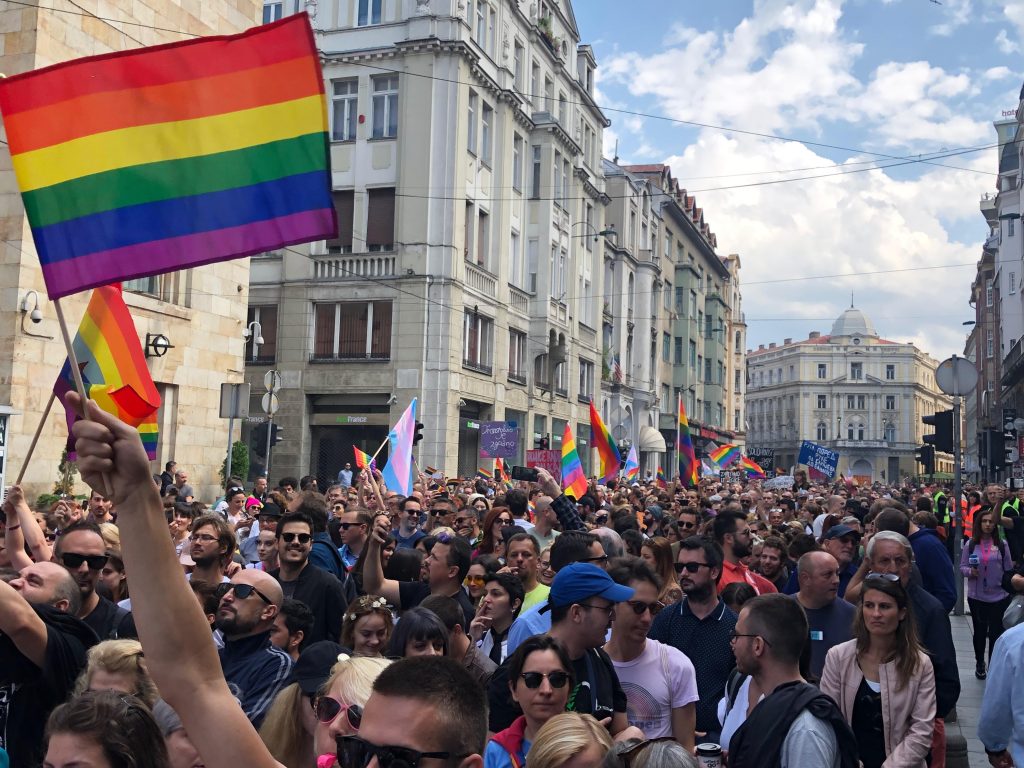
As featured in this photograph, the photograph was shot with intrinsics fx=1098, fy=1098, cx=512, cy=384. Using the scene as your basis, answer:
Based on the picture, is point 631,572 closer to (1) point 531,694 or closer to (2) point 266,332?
(1) point 531,694

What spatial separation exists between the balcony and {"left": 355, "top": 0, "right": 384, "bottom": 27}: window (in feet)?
23.0

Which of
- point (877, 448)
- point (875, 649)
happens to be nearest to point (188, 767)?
point (875, 649)

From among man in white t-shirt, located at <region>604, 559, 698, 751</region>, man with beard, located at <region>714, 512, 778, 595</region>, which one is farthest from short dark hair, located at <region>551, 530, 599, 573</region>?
man with beard, located at <region>714, 512, 778, 595</region>

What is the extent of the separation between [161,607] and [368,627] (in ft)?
10.5

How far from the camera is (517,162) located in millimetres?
38094

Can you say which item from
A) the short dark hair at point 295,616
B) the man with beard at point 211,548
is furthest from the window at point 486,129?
the short dark hair at point 295,616

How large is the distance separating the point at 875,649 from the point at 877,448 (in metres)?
146

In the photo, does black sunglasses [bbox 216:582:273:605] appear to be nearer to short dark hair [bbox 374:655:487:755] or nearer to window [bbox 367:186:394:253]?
short dark hair [bbox 374:655:487:755]

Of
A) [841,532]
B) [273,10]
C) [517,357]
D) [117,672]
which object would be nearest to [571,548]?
[841,532]

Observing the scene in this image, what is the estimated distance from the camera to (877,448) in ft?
471

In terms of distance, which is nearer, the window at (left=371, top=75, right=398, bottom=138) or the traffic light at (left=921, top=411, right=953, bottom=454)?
the traffic light at (left=921, top=411, right=953, bottom=454)

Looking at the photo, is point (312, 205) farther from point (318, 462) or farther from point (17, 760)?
point (318, 462)

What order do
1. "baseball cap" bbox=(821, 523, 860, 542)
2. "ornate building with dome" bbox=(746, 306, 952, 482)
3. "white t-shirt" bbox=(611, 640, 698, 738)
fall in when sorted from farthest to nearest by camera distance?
"ornate building with dome" bbox=(746, 306, 952, 482) → "baseball cap" bbox=(821, 523, 860, 542) → "white t-shirt" bbox=(611, 640, 698, 738)

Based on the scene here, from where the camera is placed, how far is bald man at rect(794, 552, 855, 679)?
248 inches
